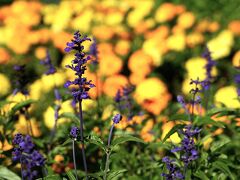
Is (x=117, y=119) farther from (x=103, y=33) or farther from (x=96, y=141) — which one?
(x=103, y=33)

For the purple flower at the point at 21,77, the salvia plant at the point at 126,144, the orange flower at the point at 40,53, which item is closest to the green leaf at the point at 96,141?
the salvia plant at the point at 126,144

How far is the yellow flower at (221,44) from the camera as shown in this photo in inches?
328

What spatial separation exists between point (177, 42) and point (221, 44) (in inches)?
26.1

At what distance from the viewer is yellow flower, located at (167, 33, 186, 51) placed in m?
8.58

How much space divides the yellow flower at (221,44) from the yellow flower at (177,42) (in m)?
0.38

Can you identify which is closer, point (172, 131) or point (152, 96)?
point (172, 131)

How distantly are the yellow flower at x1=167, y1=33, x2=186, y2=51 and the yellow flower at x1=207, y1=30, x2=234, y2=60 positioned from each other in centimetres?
38

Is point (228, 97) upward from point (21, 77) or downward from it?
upward

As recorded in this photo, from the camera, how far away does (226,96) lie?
6520mm

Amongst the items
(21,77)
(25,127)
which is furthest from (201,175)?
(25,127)

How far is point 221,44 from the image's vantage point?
27.3ft

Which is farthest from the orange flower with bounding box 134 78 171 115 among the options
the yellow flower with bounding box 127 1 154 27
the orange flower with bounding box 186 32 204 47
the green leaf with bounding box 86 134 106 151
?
the green leaf with bounding box 86 134 106 151

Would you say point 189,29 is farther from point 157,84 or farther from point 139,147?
point 139,147

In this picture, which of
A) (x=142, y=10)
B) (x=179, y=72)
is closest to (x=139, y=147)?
(x=179, y=72)
